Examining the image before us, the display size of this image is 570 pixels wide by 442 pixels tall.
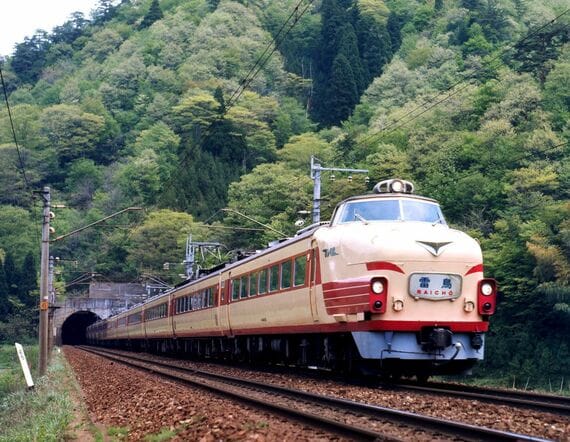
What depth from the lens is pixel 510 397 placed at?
14.3 metres

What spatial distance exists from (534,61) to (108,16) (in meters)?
136

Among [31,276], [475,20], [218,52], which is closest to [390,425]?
[31,276]

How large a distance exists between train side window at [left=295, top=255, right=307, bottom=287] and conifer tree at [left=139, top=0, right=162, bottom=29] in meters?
158

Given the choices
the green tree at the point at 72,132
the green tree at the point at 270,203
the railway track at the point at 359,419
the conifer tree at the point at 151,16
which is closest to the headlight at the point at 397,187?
the railway track at the point at 359,419

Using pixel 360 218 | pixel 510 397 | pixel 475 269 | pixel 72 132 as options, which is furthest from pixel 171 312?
pixel 72 132

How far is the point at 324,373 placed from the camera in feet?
61.3

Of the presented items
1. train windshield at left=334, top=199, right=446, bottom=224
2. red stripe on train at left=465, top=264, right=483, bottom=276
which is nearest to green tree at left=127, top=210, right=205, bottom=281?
train windshield at left=334, top=199, right=446, bottom=224

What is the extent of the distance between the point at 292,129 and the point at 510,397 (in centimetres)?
10497

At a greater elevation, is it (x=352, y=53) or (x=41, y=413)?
(x=352, y=53)

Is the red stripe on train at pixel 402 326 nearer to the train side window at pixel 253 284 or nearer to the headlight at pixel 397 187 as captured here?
the headlight at pixel 397 187

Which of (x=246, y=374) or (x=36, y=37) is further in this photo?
(x=36, y=37)

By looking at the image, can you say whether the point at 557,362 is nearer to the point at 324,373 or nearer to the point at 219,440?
the point at 324,373

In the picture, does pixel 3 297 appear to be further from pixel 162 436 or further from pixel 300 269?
pixel 162 436

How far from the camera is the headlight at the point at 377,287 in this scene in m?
15.1
